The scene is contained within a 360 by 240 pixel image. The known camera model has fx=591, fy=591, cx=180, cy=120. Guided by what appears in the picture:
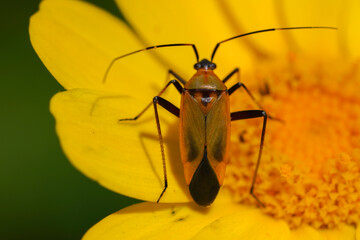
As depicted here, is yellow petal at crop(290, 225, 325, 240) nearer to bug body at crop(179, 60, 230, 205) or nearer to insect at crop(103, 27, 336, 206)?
insect at crop(103, 27, 336, 206)

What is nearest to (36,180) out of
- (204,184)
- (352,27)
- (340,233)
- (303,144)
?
(204,184)

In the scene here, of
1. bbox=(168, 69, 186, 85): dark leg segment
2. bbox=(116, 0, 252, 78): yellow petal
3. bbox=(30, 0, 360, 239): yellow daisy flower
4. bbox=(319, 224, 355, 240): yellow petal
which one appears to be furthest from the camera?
bbox=(116, 0, 252, 78): yellow petal

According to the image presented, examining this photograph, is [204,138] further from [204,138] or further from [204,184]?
[204,184]

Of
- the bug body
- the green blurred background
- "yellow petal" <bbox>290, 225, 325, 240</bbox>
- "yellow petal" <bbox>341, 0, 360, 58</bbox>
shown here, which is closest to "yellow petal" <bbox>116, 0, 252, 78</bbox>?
"yellow petal" <bbox>341, 0, 360, 58</bbox>

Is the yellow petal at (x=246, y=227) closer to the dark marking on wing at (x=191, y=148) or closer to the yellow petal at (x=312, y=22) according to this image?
the dark marking on wing at (x=191, y=148)

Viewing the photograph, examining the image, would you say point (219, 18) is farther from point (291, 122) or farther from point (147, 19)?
point (291, 122)

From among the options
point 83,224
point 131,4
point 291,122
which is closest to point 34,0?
point 131,4
